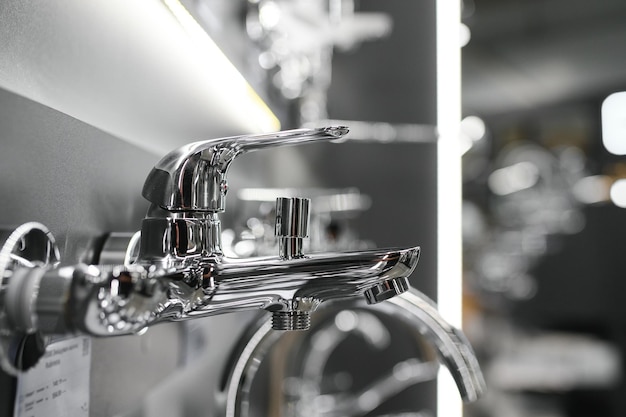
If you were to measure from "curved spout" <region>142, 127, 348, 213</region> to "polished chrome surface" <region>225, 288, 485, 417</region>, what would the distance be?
Answer: 111 mm

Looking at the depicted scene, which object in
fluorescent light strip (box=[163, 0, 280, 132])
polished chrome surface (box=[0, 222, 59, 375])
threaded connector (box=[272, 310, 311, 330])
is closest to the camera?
polished chrome surface (box=[0, 222, 59, 375])

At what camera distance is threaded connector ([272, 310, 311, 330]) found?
32cm

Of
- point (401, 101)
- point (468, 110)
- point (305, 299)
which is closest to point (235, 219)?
point (305, 299)

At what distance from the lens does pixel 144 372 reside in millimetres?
441

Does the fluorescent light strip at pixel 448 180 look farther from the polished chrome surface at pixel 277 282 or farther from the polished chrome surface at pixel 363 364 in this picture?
the polished chrome surface at pixel 277 282

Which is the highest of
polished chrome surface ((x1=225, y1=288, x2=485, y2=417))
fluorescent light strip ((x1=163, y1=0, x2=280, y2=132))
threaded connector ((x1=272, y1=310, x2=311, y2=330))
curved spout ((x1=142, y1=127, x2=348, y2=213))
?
fluorescent light strip ((x1=163, y1=0, x2=280, y2=132))

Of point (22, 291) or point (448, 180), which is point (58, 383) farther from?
point (448, 180)

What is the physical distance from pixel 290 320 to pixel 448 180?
3.18 ft

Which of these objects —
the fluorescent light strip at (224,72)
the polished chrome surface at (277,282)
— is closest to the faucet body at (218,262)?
the polished chrome surface at (277,282)

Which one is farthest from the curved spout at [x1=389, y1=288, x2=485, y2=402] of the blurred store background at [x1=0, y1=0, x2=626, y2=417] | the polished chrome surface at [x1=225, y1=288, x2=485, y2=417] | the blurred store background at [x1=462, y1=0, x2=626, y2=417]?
the blurred store background at [x1=462, y1=0, x2=626, y2=417]

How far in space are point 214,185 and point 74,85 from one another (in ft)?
0.33

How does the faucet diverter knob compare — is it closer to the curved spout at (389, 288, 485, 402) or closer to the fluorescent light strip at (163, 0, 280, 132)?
the curved spout at (389, 288, 485, 402)

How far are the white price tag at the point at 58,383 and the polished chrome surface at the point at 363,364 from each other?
10 cm

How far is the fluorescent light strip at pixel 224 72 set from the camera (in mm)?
460
